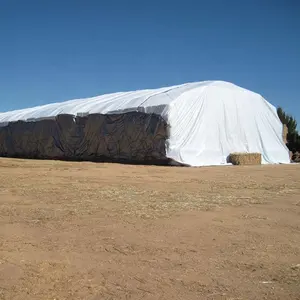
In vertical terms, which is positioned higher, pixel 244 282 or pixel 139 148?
pixel 139 148

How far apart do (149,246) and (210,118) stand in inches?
609

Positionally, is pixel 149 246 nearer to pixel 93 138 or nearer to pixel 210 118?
pixel 210 118

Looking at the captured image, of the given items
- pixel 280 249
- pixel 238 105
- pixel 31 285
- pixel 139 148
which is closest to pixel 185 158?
pixel 139 148

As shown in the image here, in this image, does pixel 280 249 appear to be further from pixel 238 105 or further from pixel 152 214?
pixel 238 105

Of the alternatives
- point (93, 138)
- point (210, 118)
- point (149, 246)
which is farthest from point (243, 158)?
point (149, 246)

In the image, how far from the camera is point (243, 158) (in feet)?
59.6

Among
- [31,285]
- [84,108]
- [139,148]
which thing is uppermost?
[84,108]

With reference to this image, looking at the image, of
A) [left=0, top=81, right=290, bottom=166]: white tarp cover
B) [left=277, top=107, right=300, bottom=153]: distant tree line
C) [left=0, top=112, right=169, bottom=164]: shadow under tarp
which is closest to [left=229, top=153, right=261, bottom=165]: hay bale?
[left=0, top=81, right=290, bottom=166]: white tarp cover

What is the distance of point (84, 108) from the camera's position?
72.8 feet

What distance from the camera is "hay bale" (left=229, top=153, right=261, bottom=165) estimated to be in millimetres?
18156

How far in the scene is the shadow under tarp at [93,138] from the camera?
58.7 feet

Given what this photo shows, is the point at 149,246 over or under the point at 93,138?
under

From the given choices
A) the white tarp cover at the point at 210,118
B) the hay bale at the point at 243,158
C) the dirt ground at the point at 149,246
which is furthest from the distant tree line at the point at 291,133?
the dirt ground at the point at 149,246

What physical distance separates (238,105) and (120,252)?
59.1 ft
